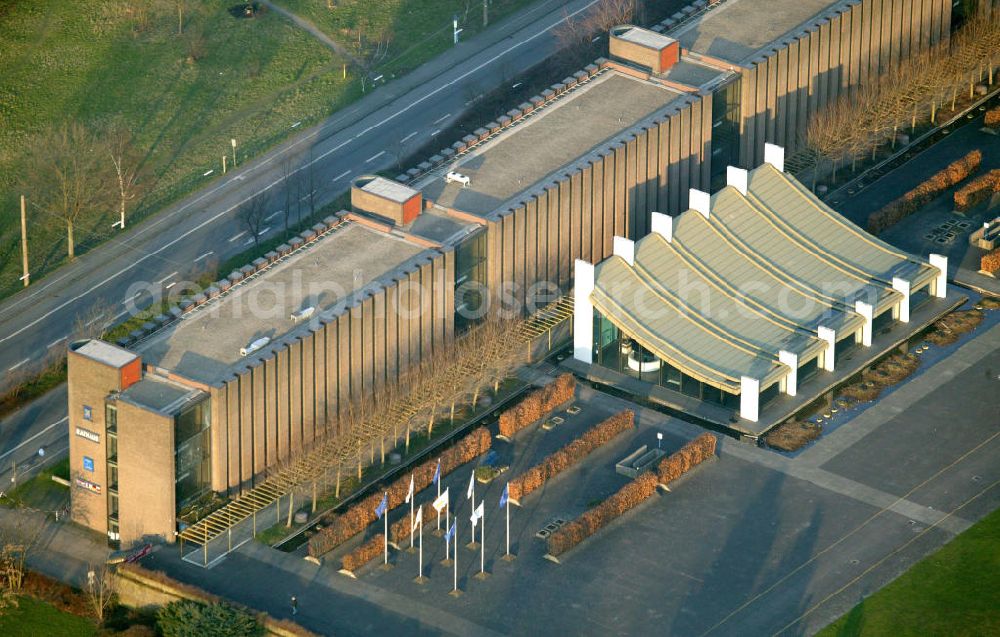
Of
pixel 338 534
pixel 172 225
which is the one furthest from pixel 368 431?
pixel 172 225

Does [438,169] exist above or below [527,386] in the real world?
above

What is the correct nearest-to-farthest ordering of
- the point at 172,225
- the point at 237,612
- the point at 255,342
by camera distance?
the point at 237,612, the point at 255,342, the point at 172,225

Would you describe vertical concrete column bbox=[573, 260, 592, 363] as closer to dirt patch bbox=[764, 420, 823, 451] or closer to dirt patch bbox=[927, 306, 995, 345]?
dirt patch bbox=[764, 420, 823, 451]

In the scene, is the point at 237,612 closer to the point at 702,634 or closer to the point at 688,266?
the point at 702,634

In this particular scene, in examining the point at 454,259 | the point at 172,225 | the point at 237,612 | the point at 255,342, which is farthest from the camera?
the point at 172,225

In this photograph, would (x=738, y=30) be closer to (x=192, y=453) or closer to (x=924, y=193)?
(x=924, y=193)

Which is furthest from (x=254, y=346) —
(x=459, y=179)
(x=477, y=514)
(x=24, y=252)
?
(x=24, y=252)

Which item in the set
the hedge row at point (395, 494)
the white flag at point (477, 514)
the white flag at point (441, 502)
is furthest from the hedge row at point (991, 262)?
the white flag at point (441, 502)

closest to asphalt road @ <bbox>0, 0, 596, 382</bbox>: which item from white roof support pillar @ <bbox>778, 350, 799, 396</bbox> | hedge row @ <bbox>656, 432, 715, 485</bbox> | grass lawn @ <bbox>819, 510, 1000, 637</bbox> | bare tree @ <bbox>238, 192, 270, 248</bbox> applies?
bare tree @ <bbox>238, 192, 270, 248</bbox>
